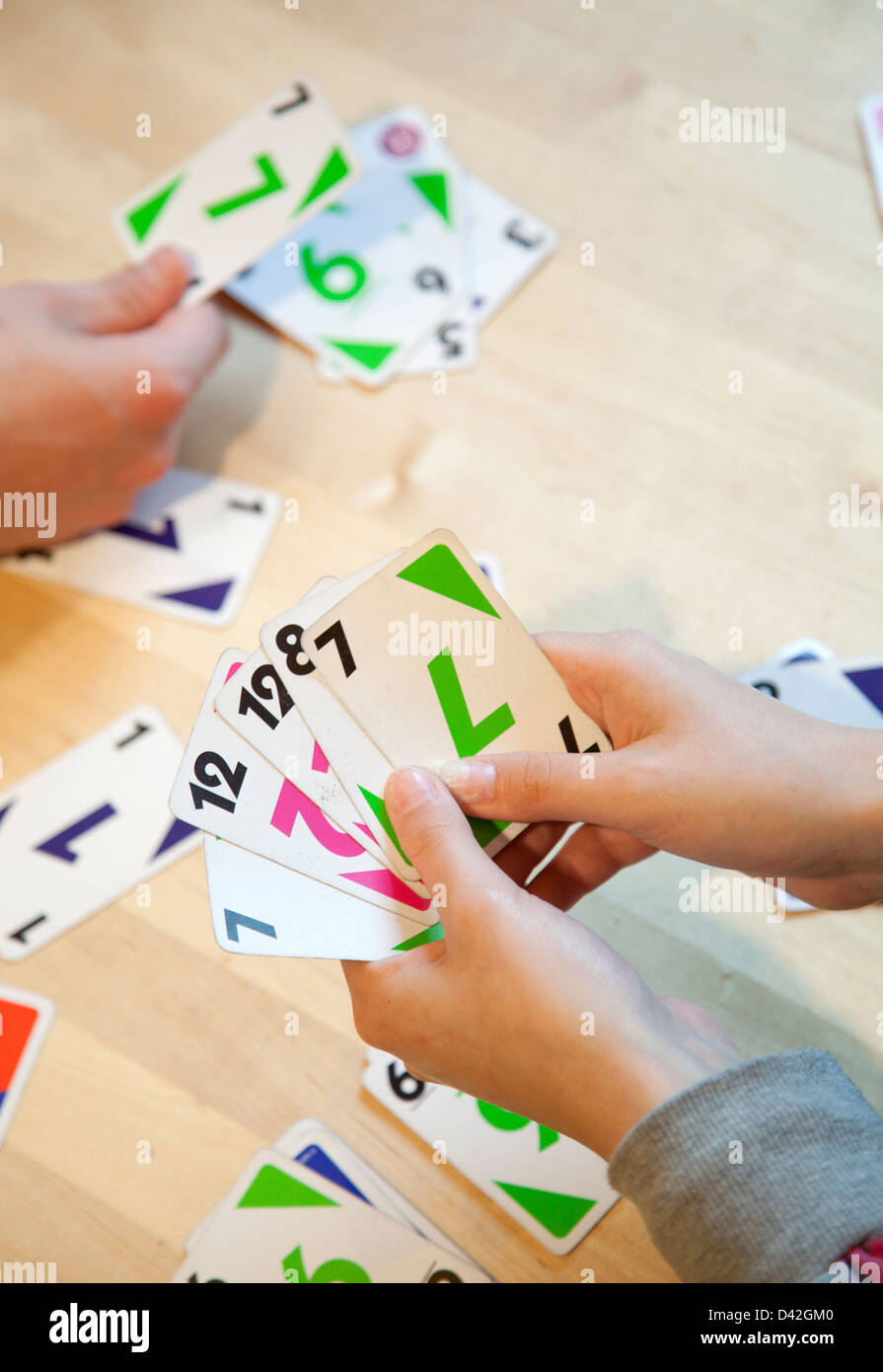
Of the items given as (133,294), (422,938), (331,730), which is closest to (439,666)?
(331,730)

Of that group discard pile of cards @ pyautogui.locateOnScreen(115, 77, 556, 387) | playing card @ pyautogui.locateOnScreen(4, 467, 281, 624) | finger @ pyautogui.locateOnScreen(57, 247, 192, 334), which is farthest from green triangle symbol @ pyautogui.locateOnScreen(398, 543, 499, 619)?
finger @ pyautogui.locateOnScreen(57, 247, 192, 334)

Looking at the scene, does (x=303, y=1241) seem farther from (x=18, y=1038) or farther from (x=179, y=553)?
(x=179, y=553)

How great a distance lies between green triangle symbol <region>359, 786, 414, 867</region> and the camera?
89 cm

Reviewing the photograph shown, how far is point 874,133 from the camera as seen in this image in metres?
1.33

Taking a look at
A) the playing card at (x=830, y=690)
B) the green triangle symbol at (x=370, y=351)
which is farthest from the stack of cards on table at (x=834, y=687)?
the green triangle symbol at (x=370, y=351)

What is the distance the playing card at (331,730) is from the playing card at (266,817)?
0.02 meters

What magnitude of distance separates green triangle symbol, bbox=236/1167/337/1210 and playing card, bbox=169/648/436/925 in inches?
11.4

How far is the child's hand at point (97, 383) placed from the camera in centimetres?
112

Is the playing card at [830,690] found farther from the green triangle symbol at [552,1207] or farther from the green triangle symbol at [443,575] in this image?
the green triangle symbol at [552,1207]

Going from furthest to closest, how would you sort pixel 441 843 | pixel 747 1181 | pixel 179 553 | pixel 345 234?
pixel 345 234
pixel 179 553
pixel 441 843
pixel 747 1181

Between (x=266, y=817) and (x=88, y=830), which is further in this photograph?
(x=88, y=830)

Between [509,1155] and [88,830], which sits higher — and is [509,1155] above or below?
below

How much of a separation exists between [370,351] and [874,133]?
0.69 m
